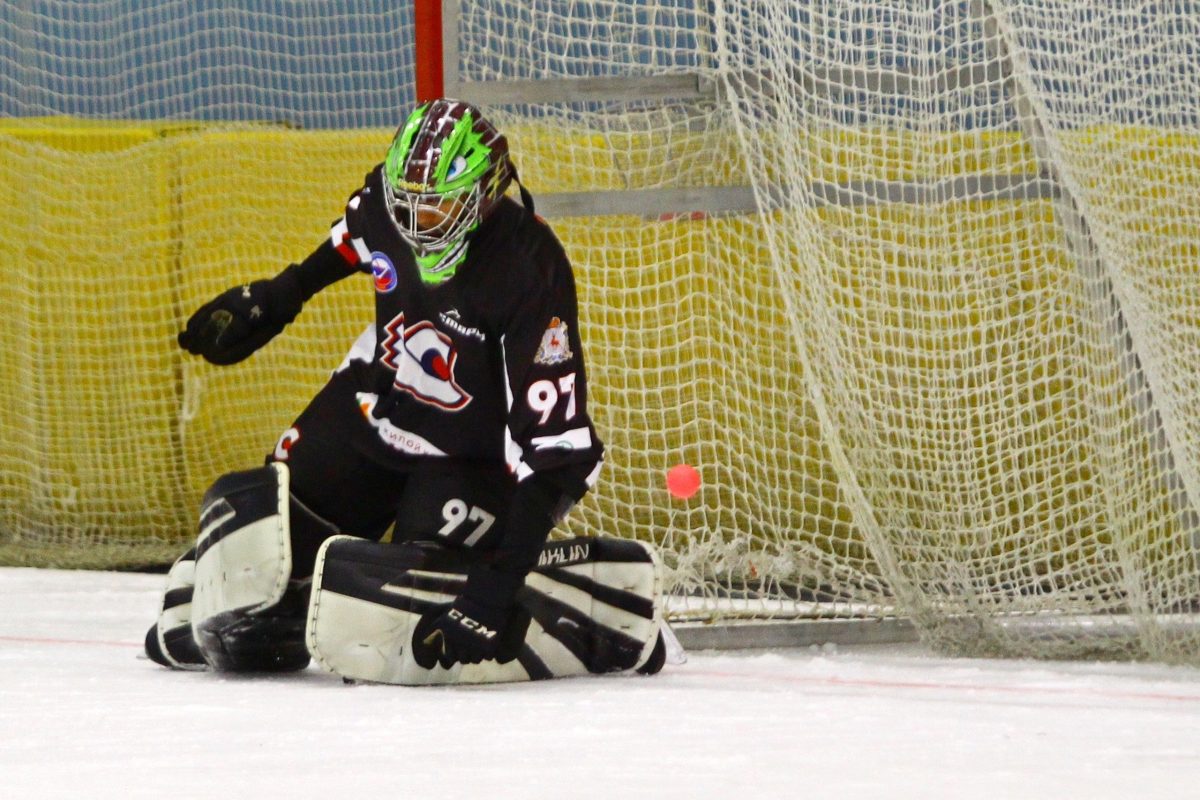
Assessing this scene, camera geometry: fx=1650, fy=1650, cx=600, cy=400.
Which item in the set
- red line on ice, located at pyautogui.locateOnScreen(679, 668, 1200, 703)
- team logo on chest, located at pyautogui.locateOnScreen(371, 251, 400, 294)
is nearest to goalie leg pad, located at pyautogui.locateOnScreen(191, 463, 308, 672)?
team logo on chest, located at pyautogui.locateOnScreen(371, 251, 400, 294)

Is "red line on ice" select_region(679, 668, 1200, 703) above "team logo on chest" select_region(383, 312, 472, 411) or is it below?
below

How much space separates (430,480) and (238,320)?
0.44 metres

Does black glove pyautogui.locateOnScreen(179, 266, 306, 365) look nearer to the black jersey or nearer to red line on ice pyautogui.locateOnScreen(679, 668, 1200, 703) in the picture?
the black jersey

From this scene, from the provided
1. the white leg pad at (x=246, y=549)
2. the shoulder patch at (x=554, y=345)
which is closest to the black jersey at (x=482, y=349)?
the shoulder patch at (x=554, y=345)

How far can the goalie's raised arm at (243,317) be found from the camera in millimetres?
2832

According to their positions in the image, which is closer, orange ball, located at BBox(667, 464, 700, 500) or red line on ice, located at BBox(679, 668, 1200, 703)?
red line on ice, located at BBox(679, 668, 1200, 703)

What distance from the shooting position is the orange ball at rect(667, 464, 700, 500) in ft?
10.8

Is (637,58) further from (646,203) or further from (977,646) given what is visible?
(977,646)

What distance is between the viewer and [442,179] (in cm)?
255

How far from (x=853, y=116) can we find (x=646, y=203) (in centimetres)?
44

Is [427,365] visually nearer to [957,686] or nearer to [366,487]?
[366,487]

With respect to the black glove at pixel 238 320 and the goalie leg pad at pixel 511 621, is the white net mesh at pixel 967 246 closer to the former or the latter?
the goalie leg pad at pixel 511 621

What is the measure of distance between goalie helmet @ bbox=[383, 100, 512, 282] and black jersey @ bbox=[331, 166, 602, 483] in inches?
2.5

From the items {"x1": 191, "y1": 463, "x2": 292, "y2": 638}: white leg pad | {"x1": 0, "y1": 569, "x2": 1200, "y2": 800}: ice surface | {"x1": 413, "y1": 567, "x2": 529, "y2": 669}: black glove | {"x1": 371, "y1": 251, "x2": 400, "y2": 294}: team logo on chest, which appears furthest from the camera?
{"x1": 371, "y1": 251, "x2": 400, "y2": 294}: team logo on chest
